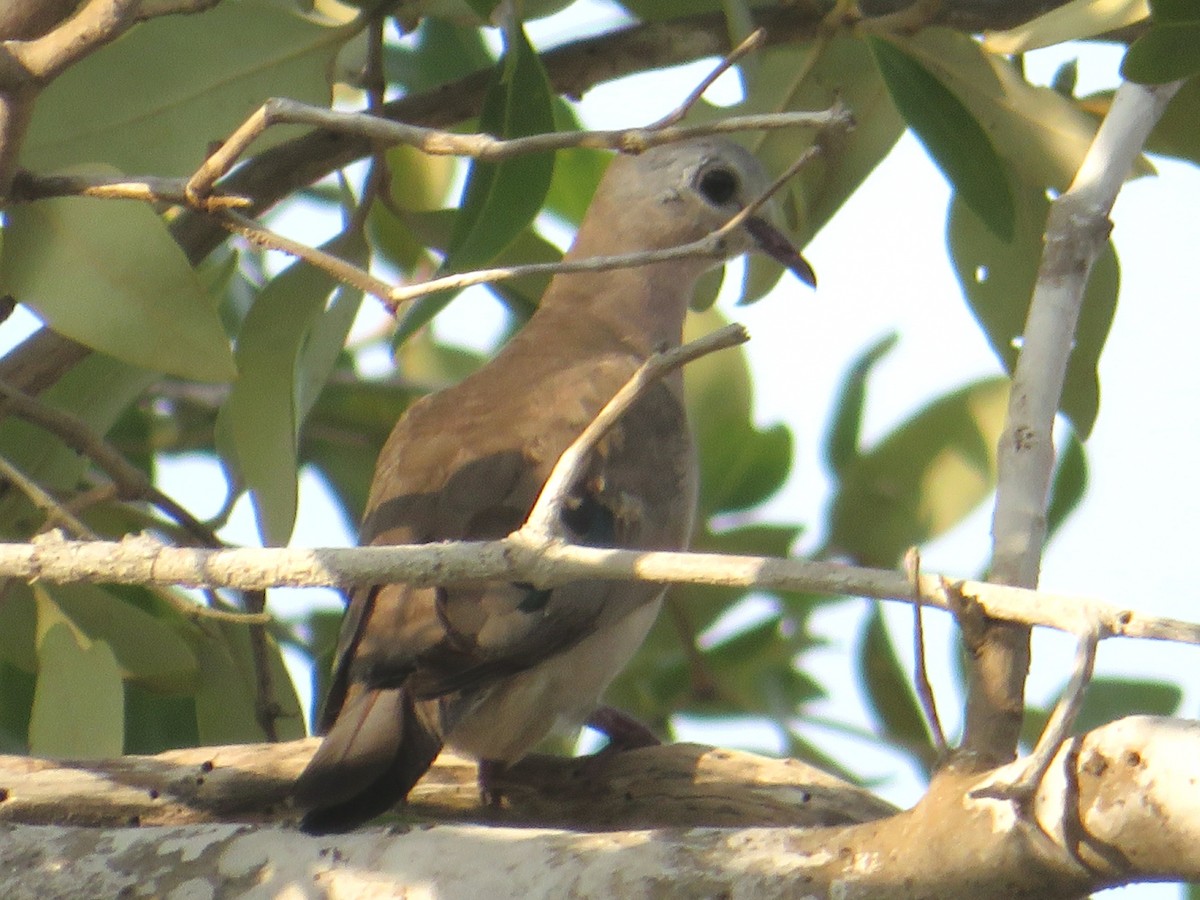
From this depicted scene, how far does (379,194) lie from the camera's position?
10.2 feet

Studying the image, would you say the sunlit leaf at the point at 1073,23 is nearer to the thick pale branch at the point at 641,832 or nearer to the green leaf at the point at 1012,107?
the green leaf at the point at 1012,107

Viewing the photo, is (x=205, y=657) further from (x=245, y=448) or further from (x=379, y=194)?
(x=379, y=194)

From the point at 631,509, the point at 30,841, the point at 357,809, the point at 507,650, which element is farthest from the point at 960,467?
the point at 30,841

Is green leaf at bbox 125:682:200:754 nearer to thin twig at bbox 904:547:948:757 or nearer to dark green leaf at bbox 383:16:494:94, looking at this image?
dark green leaf at bbox 383:16:494:94

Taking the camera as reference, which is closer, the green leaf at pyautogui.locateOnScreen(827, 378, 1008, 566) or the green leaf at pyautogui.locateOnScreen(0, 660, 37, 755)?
the green leaf at pyautogui.locateOnScreen(0, 660, 37, 755)

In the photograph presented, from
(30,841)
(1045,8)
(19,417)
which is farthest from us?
(1045,8)

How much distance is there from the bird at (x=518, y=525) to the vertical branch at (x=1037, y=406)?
0.70 meters

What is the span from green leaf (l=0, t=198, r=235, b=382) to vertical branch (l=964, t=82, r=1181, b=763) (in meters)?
1.13

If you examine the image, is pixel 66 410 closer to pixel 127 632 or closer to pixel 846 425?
pixel 127 632

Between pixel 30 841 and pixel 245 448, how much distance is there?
85 centimetres

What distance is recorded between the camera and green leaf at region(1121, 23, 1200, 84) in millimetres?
2273

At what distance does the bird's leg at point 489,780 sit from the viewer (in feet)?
9.18

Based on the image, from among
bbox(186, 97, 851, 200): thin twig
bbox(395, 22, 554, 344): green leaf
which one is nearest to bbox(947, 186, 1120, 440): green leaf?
bbox(395, 22, 554, 344): green leaf

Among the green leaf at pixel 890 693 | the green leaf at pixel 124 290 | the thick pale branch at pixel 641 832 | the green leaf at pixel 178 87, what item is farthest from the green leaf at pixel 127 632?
the green leaf at pixel 890 693
